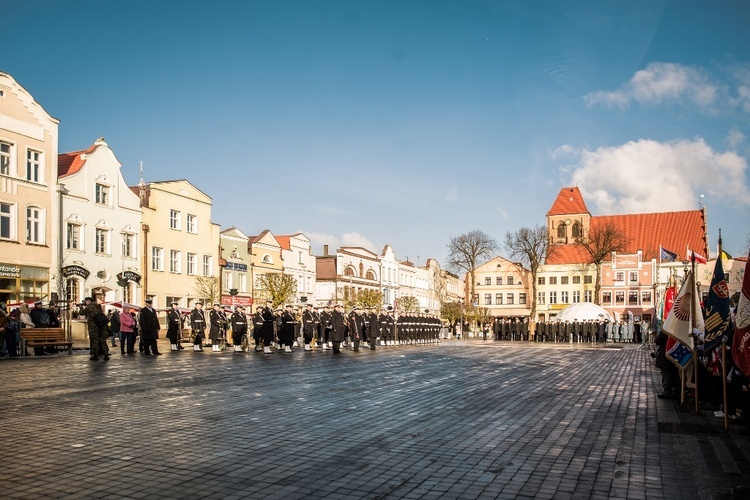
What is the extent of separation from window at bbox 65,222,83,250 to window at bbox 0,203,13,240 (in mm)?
4548

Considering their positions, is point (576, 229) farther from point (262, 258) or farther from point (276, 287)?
point (276, 287)

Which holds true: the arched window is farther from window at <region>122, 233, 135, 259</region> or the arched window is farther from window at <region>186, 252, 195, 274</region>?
window at <region>122, 233, 135, 259</region>

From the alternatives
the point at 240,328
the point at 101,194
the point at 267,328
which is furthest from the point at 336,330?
the point at 101,194

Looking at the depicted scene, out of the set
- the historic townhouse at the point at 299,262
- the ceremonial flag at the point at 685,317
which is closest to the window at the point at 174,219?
the historic townhouse at the point at 299,262

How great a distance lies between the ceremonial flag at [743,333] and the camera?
30.6ft

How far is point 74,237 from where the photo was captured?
42.1 meters

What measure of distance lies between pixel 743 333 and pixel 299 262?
6509 centimetres

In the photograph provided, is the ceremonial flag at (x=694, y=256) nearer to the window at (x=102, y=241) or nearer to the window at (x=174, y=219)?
the window at (x=102, y=241)

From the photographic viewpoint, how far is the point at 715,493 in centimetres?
623

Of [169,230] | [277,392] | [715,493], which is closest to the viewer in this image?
[715,493]

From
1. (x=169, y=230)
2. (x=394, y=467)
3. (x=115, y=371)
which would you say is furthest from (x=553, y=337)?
(x=394, y=467)

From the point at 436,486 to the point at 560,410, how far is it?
5594mm

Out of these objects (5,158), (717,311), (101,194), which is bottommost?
(717,311)

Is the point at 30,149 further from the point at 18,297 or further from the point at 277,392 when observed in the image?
the point at 277,392
